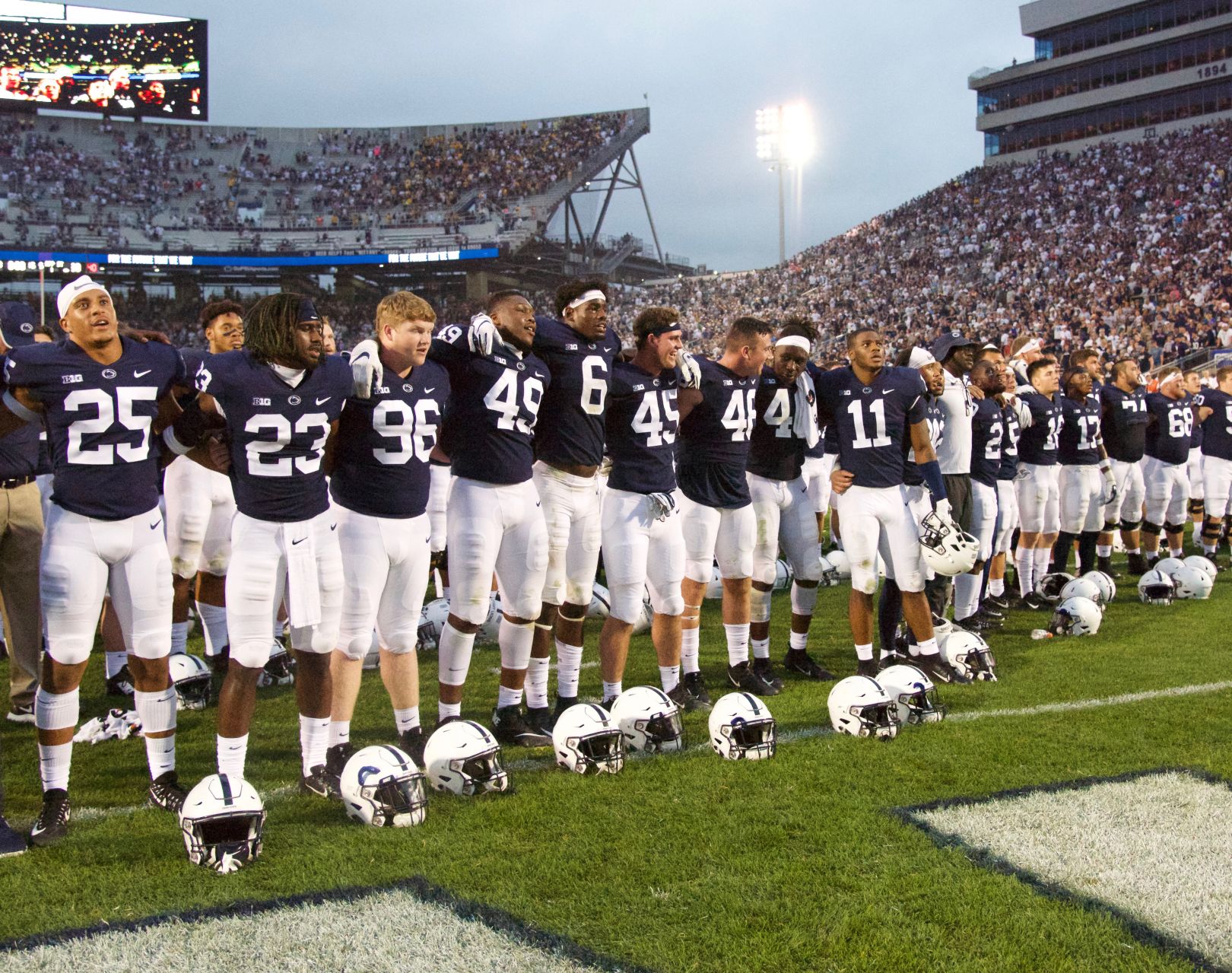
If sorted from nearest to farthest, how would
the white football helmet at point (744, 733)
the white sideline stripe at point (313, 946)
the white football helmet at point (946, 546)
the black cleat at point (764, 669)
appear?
the white sideline stripe at point (313, 946)
the white football helmet at point (744, 733)
the white football helmet at point (946, 546)
the black cleat at point (764, 669)

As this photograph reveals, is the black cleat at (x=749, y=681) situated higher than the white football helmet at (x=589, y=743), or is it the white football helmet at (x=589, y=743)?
the white football helmet at (x=589, y=743)

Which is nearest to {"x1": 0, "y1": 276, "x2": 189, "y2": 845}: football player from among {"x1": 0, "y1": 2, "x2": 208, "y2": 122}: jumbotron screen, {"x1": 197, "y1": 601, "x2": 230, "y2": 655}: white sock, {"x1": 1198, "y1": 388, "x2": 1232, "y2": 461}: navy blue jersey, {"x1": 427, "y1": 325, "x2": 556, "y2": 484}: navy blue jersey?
{"x1": 427, "y1": 325, "x2": 556, "y2": 484}: navy blue jersey

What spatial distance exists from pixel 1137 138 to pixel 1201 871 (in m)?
44.6

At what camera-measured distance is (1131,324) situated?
2391 centimetres

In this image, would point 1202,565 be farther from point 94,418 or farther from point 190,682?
point 94,418

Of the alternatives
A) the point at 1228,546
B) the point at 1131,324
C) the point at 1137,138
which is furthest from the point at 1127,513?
the point at 1137,138

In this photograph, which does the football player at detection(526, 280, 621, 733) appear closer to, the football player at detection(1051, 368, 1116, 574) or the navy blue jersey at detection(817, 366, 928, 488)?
the navy blue jersey at detection(817, 366, 928, 488)

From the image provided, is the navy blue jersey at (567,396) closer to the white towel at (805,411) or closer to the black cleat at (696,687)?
the black cleat at (696,687)

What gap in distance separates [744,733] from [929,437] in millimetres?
2523

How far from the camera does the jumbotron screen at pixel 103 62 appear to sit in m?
34.0

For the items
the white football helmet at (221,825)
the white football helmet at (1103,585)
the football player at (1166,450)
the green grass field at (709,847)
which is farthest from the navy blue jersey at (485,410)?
the football player at (1166,450)

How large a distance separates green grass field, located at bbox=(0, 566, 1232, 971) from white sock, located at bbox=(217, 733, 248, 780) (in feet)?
0.90

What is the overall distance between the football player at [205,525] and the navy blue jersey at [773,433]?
10.3ft

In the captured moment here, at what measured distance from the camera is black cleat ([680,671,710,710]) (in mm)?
6074
